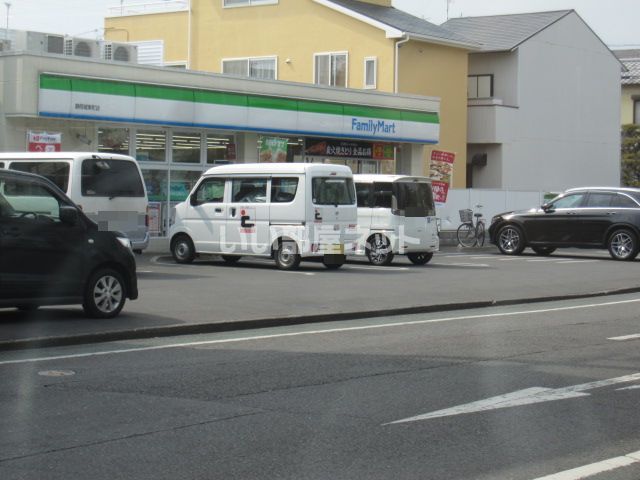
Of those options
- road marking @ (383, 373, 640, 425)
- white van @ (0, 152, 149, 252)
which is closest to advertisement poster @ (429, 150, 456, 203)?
white van @ (0, 152, 149, 252)

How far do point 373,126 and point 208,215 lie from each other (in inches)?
467

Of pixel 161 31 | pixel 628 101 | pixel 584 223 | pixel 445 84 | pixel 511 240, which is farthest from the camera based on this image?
pixel 628 101

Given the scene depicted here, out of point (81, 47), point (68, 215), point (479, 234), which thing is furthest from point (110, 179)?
point (479, 234)

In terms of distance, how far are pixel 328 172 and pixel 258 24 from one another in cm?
2012

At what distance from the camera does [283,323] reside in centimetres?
1376

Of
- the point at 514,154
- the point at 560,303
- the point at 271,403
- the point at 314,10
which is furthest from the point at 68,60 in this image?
the point at 514,154

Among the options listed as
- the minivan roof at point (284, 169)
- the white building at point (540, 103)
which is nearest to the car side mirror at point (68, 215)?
the minivan roof at point (284, 169)

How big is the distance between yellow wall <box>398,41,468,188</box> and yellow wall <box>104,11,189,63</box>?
9.31 meters

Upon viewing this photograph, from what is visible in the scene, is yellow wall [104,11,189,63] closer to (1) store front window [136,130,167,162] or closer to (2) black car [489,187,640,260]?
(1) store front window [136,130,167,162]

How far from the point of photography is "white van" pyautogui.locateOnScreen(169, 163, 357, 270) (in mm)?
22172

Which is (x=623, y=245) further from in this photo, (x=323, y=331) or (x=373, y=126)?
(x=323, y=331)

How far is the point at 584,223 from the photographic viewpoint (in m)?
28.0

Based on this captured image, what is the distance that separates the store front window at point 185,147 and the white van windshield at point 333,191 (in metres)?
7.19

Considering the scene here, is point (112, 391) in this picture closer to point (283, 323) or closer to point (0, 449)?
point (0, 449)
